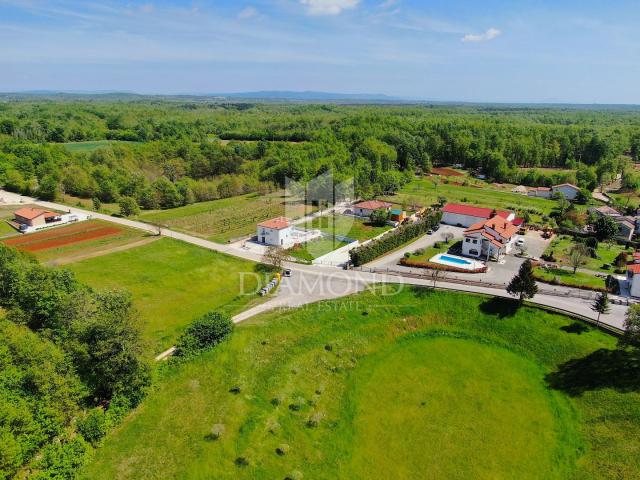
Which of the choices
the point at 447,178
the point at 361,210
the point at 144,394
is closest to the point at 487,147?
the point at 447,178

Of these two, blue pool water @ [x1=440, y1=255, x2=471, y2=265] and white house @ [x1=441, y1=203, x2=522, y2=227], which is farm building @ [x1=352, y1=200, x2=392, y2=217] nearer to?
white house @ [x1=441, y1=203, x2=522, y2=227]

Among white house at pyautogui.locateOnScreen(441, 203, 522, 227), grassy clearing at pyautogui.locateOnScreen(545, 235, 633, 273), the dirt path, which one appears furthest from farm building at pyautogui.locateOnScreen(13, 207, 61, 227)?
grassy clearing at pyautogui.locateOnScreen(545, 235, 633, 273)

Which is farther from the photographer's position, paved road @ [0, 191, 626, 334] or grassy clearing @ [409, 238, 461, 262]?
grassy clearing @ [409, 238, 461, 262]

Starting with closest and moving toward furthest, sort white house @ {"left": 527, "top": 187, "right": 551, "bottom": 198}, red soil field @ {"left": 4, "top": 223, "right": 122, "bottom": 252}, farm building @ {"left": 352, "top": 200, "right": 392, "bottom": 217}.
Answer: red soil field @ {"left": 4, "top": 223, "right": 122, "bottom": 252}
farm building @ {"left": 352, "top": 200, "right": 392, "bottom": 217}
white house @ {"left": 527, "top": 187, "right": 551, "bottom": 198}

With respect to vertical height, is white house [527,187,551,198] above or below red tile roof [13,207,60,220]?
above

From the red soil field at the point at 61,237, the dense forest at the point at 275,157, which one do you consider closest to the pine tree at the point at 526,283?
the dense forest at the point at 275,157

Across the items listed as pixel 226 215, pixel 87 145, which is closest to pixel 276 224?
pixel 226 215
